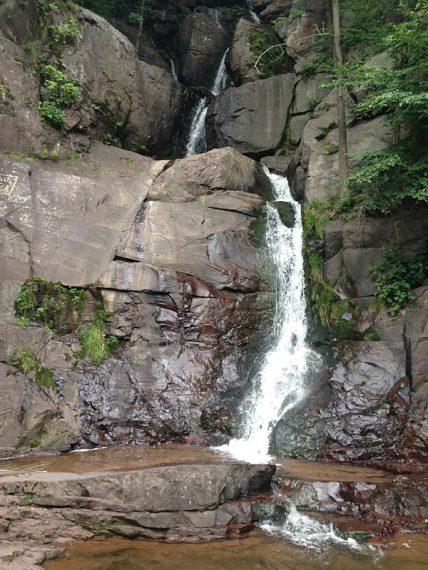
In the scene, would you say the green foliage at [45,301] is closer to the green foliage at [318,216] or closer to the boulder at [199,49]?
the green foliage at [318,216]

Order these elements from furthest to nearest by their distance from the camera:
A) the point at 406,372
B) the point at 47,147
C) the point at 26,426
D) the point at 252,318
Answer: the point at 47,147, the point at 252,318, the point at 406,372, the point at 26,426

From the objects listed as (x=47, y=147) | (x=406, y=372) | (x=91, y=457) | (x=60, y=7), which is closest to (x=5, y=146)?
(x=47, y=147)

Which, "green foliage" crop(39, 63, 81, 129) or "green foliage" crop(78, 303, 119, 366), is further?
"green foliage" crop(39, 63, 81, 129)

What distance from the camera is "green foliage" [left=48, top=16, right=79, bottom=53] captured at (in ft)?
49.6

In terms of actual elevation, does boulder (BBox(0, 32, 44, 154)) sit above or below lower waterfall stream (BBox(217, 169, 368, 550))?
above

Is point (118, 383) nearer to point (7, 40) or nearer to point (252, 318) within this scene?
point (252, 318)

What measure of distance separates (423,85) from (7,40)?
11.2 m

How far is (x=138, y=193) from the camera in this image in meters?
13.9

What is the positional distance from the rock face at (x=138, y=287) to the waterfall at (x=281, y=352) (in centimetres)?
50

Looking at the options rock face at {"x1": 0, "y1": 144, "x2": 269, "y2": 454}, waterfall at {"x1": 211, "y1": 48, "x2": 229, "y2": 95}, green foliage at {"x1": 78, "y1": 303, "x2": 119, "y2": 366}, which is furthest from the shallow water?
waterfall at {"x1": 211, "y1": 48, "x2": 229, "y2": 95}

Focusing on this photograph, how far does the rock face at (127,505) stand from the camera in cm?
618

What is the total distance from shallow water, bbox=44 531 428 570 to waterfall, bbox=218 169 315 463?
2.60m

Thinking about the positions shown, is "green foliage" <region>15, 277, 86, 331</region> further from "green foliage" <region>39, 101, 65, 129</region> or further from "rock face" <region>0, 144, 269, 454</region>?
"green foliage" <region>39, 101, 65, 129</region>

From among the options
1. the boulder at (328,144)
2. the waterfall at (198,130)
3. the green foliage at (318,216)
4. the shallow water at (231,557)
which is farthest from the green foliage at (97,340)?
the waterfall at (198,130)
